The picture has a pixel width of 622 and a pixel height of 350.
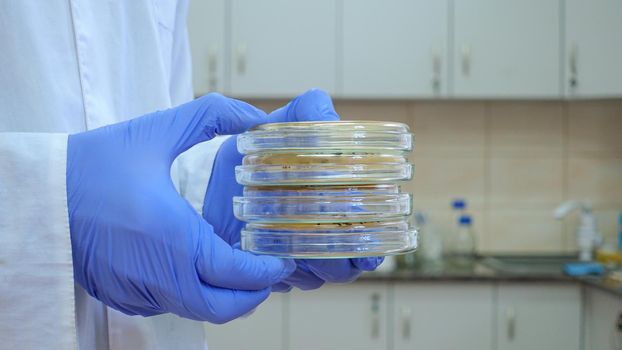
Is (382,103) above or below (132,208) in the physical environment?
above

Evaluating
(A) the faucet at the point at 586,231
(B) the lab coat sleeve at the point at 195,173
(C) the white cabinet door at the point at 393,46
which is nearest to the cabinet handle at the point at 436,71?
(C) the white cabinet door at the point at 393,46

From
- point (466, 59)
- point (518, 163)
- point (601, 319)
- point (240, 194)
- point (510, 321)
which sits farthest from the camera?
point (518, 163)

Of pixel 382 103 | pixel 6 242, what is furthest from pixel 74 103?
pixel 382 103

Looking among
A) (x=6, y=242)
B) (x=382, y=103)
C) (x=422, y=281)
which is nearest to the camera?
(x=6, y=242)

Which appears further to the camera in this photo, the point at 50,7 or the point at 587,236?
the point at 587,236

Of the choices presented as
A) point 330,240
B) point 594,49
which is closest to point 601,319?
point 594,49

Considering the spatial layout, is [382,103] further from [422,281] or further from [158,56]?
[158,56]

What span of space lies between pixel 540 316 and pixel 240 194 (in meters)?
2.04

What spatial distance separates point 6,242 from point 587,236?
2792 millimetres

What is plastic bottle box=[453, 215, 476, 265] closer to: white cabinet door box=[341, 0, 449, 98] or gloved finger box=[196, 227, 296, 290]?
white cabinet door box=[341, 0, 449, 98]

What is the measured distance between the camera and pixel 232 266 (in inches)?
31.3

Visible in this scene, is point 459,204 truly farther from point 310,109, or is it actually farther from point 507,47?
point 310,109

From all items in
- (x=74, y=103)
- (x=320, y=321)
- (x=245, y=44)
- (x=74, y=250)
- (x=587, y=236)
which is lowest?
(x=320, y=321)

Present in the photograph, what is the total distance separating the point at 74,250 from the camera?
2.45ft
